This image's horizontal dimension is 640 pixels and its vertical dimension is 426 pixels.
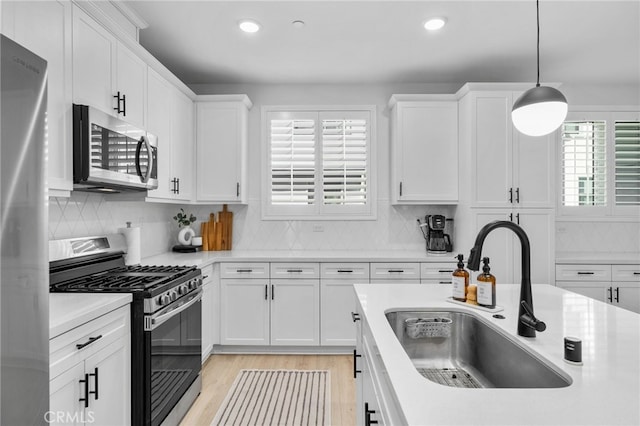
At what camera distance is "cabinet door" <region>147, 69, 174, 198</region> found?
2.82 meters

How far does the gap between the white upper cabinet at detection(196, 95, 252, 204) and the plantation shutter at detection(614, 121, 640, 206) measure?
4041 mm

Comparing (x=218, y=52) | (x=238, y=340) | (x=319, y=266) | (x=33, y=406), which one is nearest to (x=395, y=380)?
(x=33, y=406)

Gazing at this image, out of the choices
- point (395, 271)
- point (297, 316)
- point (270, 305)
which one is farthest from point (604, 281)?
point (270, 305)

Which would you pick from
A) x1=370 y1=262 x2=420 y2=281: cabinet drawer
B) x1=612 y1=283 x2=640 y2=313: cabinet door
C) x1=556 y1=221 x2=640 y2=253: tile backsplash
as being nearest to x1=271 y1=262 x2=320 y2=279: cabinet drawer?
x1=370 y1=262 x2=420 y2=281: cabinet drawer

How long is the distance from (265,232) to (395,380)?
128 inches

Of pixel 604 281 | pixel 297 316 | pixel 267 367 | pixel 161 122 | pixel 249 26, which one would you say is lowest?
pixel 267 367

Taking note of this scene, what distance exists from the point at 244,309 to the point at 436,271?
184cm

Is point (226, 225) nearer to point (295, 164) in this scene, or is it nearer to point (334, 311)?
point (295, 164)

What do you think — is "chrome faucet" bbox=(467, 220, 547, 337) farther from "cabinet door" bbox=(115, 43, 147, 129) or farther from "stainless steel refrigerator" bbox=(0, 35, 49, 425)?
"cabinet door" bbox=(115, 43, 147, 129)

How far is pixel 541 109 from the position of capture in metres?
1.62

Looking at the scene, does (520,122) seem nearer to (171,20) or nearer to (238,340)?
(171,20)

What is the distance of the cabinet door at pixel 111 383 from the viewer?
1.61 metres

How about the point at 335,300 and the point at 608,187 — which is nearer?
the point at 335,300

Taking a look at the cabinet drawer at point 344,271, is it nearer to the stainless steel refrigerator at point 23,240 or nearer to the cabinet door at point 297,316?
the cabinet door at point 297,316
